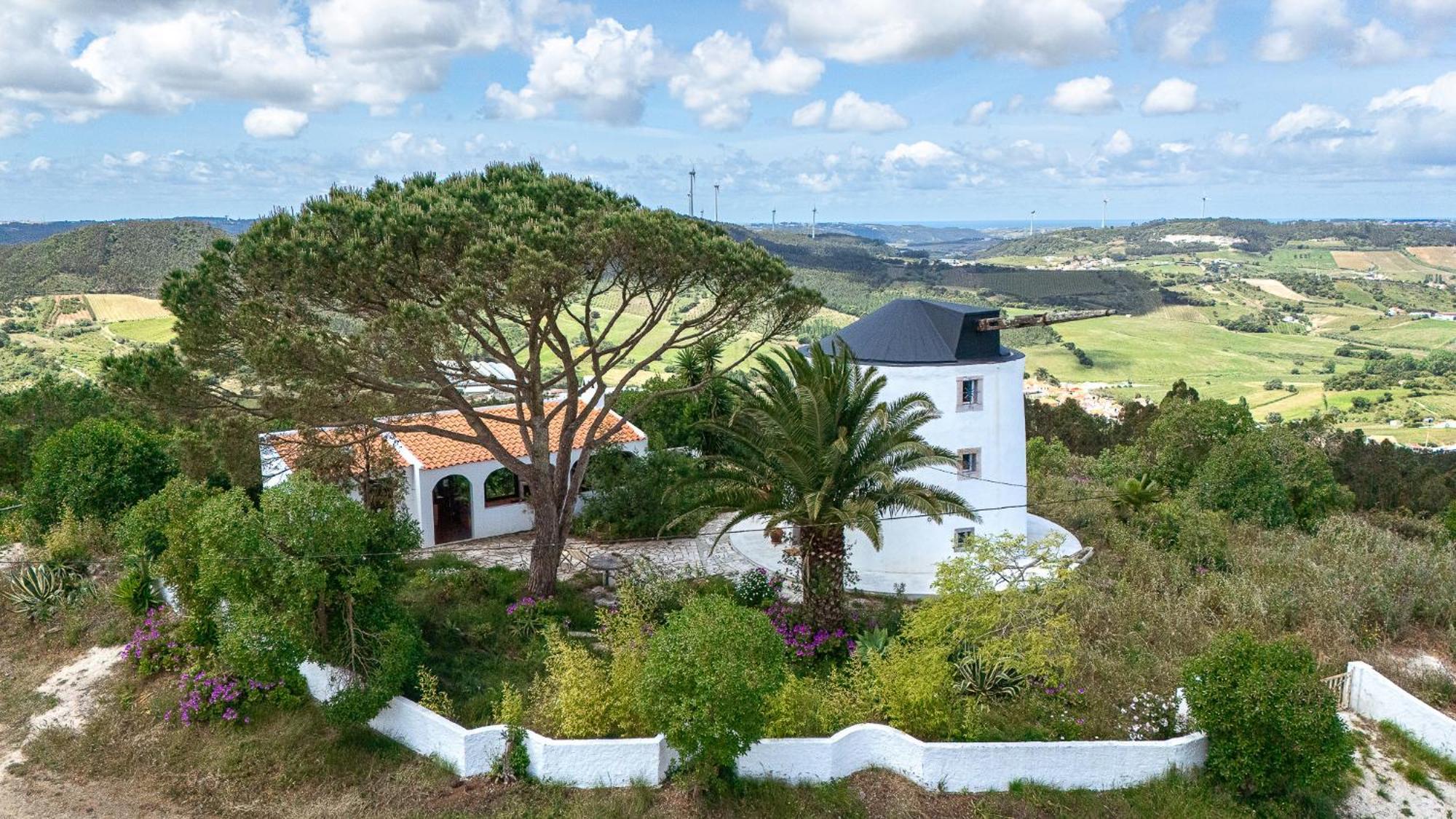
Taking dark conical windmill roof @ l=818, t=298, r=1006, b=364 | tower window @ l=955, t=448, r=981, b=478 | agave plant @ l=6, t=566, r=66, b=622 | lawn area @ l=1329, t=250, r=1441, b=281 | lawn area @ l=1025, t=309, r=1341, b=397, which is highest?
lawn area @ l=1329, t=250, r=1441, b=281

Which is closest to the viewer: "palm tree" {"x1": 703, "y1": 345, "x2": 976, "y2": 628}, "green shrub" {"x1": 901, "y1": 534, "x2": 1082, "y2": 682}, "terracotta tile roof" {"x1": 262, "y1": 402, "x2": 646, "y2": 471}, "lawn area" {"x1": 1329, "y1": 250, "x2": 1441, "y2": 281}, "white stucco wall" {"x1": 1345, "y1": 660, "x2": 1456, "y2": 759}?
"white stucco wall" {"x1": 1345, "y1": 660, "x2": 1456, "y2": 759}

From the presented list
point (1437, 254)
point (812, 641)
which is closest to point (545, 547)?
point (812, 641)

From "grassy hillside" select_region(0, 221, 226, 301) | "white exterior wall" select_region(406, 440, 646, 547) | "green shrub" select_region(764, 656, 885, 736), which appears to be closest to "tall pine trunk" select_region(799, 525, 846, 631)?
"green shrub" select_region(764, 656, 885, 736)

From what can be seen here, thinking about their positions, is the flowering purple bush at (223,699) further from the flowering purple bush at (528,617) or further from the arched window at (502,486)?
the arched window at (502,486)

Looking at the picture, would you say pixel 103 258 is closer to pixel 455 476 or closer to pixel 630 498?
pixel 455 476

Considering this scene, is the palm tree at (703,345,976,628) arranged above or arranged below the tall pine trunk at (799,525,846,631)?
above

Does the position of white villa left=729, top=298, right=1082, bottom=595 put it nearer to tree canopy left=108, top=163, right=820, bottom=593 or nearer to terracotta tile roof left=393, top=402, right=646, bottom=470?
tree canopy left=108, top=163, right=820, bottom=593
